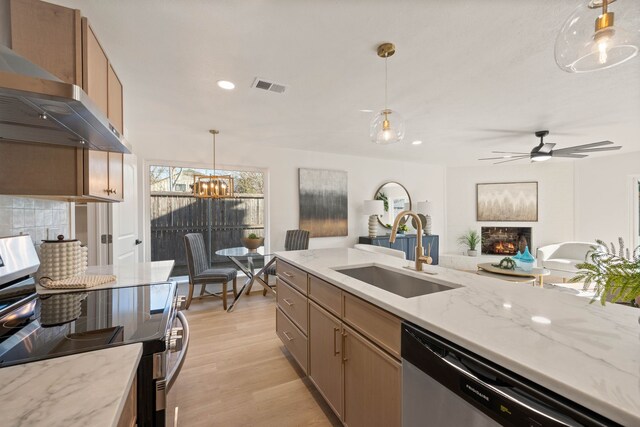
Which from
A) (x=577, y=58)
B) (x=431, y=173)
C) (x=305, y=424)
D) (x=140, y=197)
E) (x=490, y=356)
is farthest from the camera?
(x=431, y=173)

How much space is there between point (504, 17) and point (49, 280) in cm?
304

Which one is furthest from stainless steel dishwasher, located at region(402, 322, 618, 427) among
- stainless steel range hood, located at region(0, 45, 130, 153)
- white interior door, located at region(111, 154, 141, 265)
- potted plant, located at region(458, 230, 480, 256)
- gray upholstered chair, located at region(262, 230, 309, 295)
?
potted plant, located at region(458, 230, 480, 256)

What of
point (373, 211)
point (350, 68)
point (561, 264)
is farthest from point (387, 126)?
point (561, 264)

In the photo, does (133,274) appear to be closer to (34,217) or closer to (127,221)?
(34,217)

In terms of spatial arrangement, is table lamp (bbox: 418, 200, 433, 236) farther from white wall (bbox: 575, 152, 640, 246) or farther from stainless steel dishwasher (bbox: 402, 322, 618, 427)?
stainless steel dishwasher (bbox: 402, 322, 618, 427)

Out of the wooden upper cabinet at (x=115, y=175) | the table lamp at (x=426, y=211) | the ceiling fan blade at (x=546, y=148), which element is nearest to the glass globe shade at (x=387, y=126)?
the wooden upper cabinet at (x=115, y=175)

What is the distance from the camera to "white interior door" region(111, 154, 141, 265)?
8.93ft

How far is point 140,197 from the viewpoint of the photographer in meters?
3.69

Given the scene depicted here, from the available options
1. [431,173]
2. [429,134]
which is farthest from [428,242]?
[429,134]

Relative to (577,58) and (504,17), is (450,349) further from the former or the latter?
(504,17)

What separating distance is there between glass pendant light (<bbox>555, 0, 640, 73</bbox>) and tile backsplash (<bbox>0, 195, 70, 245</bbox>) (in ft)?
8.98

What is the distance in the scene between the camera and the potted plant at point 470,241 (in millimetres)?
6211

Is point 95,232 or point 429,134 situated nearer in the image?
point 95,232

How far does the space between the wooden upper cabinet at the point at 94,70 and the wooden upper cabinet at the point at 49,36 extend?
0.03 m
